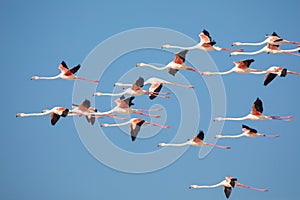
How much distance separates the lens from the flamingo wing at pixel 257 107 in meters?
39.3

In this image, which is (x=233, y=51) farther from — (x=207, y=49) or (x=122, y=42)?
(x=122, y=42)

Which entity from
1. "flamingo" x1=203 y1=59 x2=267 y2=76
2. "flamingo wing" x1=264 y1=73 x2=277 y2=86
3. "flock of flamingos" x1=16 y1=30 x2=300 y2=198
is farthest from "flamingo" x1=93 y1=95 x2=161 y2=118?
"flamingo wing" x1=264 y1=73 x2=277 y2=86

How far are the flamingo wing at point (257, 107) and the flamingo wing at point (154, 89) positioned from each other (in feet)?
15.7

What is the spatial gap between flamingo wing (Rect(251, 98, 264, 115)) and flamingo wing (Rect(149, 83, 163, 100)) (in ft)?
15.7

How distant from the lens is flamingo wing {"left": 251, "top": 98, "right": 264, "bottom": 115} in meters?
39.3

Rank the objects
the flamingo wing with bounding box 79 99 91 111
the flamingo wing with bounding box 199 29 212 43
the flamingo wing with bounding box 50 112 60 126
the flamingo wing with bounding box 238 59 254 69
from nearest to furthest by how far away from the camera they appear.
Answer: the flamingo wing with bounding box 50 112 60 126, the flamingo wing with bounding box 238 59 254 69, the flamingo wing with bounding box 199 29 212 43, the flamingo wing with bounding box 79 99 91 111

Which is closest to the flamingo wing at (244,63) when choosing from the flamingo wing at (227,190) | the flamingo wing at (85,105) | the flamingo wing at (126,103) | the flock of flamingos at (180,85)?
the flock of flamingos at (180,85)

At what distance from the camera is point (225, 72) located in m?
41.3

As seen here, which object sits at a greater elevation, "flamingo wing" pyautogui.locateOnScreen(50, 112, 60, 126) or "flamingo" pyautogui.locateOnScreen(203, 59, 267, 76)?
"flamingo" pyautogui.locateOnScreen(203, 59, 267, 76)

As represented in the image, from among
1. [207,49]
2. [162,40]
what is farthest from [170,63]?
[162,40]

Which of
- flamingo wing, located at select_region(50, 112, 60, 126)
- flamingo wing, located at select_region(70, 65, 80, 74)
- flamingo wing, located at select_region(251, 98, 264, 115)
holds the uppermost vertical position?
flamingo wing, located at select_region(251, 98, 264, 115)

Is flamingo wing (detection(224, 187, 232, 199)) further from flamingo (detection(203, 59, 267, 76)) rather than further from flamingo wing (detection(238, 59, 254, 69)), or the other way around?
flamingo wing (detection(238, 59, 254, 69))

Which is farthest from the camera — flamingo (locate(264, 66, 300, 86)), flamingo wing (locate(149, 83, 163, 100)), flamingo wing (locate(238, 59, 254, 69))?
flamingo wing (locate(149, 83, 163, 100))

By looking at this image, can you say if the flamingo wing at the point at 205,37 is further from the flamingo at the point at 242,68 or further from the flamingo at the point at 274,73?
the flamingo at the point at 274,73
